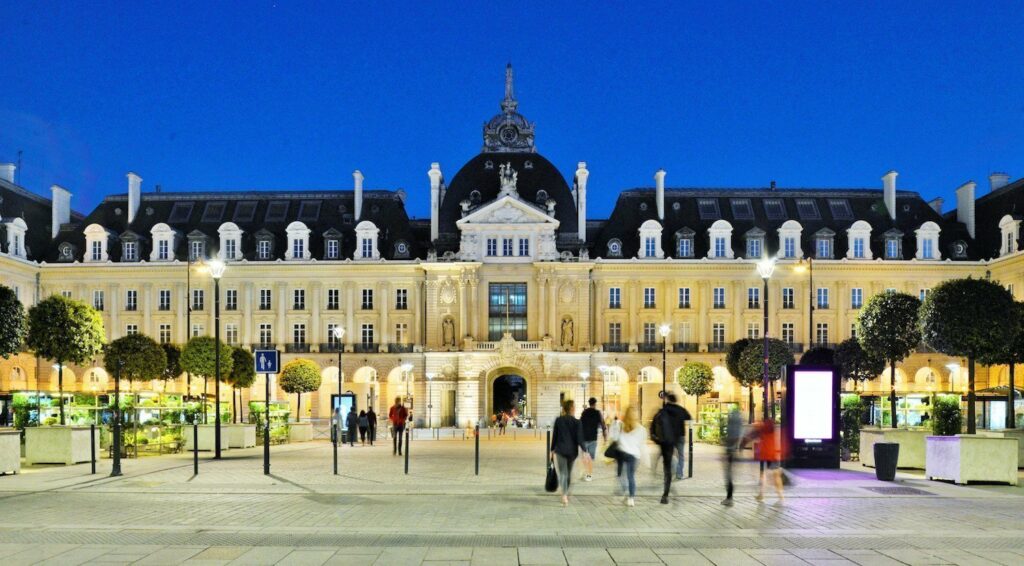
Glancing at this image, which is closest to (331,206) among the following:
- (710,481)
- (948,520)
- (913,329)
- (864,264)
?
(864,264)

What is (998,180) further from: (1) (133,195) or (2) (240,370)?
(1) (133,195)

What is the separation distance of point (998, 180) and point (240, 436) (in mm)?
67089

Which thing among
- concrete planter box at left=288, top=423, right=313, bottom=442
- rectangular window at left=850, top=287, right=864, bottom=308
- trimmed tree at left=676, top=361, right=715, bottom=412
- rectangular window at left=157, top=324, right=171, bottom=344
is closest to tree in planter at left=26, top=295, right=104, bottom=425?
concrete planter box at left=288, top=423, right=313, bottom=442

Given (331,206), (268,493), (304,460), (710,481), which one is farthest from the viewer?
(331,206)

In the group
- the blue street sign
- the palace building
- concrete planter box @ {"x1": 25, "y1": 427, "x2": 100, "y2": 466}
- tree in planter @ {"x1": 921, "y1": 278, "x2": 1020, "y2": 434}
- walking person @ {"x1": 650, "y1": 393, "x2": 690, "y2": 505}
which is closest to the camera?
walking person @ {"x1": 650, "y1": 393, "x2": 690, "y2": 505}

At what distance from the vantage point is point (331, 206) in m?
83.8

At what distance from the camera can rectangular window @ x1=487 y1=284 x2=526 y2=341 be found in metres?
79.7

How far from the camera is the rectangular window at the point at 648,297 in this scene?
3137 inches

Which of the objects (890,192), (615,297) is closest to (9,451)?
(615,297)

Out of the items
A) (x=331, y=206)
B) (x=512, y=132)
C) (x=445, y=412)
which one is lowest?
(x=445, y=412)

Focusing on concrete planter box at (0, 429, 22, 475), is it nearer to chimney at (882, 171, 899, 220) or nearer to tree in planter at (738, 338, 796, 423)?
tree in planter at (738, 338, 796, 423)

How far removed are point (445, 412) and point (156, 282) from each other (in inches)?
1008

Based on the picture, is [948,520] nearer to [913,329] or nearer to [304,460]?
[304,460]

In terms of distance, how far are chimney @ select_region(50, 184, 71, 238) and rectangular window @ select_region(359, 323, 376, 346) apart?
26.4 m
